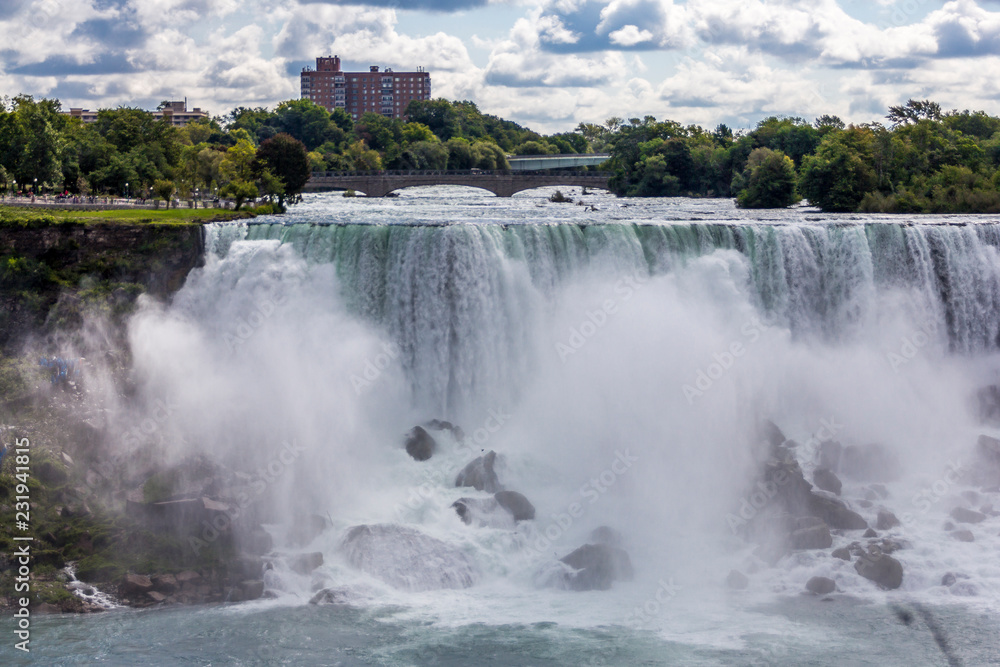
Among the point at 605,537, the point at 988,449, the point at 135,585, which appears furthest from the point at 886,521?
the point at 135,585

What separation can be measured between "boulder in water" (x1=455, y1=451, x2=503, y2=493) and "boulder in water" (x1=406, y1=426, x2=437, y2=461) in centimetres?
139

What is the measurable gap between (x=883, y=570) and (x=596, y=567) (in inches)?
235

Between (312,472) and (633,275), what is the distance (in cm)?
1112

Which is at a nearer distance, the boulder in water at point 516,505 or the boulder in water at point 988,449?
the boulder in water at point 516,505

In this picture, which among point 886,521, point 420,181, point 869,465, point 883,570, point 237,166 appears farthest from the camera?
point 420,181

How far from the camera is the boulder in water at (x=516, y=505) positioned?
2184cm

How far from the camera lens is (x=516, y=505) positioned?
21938 millimetres

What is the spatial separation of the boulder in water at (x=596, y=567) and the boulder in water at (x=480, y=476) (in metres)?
3.12

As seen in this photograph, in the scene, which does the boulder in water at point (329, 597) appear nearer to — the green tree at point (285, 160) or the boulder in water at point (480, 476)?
the boulder in water at point (480, 476)

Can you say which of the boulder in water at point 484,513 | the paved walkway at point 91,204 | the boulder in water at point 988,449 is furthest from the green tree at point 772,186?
the boulder in water at point 484,513

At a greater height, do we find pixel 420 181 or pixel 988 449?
pixel 420 181

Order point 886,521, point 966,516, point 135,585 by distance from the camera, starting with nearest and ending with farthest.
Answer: point 135,585, point 886,521, point 966,516

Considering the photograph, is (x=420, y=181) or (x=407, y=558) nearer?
(x=407, y=558)

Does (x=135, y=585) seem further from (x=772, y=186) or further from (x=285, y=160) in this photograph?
(x=772, y=186)
